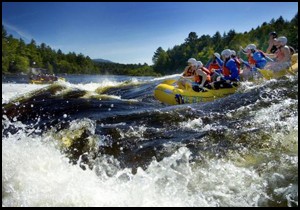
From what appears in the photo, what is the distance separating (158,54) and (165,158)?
117 meters

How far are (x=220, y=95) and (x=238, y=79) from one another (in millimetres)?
1189

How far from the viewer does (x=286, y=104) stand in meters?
7.29

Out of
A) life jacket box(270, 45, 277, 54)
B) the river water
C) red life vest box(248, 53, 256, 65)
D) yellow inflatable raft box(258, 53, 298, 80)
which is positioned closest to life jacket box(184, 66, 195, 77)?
red life vest box(248, 53, 256, 65)

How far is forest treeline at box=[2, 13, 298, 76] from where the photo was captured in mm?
78688

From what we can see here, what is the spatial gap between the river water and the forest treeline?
6494 cm

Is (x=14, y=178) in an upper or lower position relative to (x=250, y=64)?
lower

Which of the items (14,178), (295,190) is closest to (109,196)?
(14,178)

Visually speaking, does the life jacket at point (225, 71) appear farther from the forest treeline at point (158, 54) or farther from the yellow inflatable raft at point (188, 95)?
the forest treeline at point (158, 54)

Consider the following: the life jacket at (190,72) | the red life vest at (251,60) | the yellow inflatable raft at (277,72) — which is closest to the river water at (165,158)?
the yellow inflatable raft at (277,72)

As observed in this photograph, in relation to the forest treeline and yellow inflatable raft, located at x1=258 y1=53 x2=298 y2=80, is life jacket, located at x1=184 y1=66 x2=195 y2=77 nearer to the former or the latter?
yellow inflatable raft, located at x1=258 y1=53 x2=298 y2=80

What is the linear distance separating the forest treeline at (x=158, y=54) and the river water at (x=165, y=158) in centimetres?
6494

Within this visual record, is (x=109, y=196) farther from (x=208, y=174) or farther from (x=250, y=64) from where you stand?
(x=250, y=64)

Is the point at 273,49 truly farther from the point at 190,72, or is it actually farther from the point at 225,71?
→ the point at 190,72

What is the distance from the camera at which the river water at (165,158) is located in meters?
3.84
